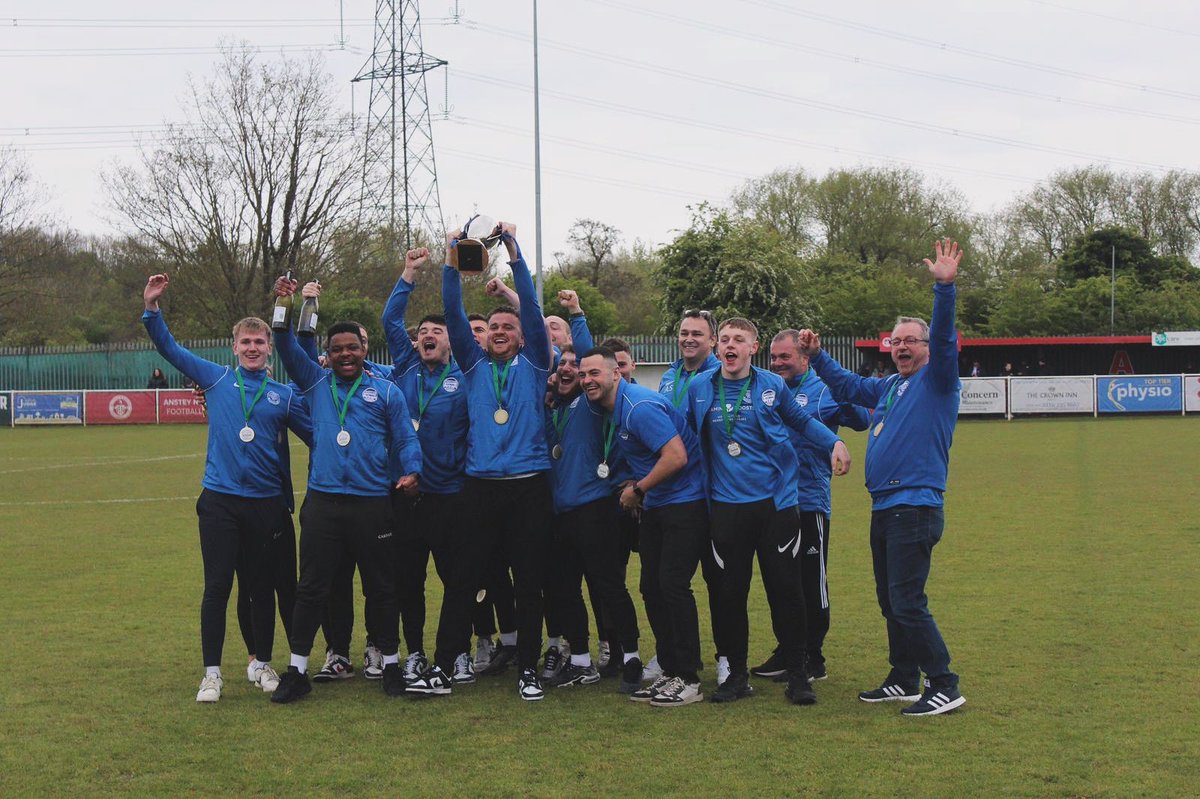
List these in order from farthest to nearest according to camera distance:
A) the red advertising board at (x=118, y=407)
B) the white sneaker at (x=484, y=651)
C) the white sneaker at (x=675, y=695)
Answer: the red advertising board at (x=118, y=407)
the white sneaker at (x=484, y=651)
the white sneaker at (x=675, y=695)

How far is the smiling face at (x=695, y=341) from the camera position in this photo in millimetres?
7082

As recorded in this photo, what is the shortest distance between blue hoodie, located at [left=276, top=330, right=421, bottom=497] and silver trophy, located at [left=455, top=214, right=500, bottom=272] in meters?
0.87

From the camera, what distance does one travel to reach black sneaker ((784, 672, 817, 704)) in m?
6.63

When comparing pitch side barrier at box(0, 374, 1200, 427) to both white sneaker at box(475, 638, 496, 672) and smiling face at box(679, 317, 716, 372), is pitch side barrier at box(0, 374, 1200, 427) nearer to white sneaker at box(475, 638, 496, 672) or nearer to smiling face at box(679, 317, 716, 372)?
white sneaker at box(475, 638, 496, 672)

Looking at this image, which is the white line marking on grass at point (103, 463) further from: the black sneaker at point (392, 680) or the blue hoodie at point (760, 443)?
the blue hoodie at point (760, 443)

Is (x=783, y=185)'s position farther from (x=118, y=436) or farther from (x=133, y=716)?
(x=133, y=716)

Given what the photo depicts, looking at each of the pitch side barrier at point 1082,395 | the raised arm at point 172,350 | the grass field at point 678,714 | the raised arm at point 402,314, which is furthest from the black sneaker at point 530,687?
the pitch side barrier at point 1082,395

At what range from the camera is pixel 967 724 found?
20.1 feet

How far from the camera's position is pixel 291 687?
6.77 meters

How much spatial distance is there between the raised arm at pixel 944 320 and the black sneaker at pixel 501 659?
3.18 m

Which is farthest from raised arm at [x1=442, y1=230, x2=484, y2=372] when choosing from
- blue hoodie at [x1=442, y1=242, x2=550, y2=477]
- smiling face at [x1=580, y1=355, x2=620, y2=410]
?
smiling face at [x1=580, y1=355, x2=620, y2=410]

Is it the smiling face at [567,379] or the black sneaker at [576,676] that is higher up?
the smiling face at [567,379]

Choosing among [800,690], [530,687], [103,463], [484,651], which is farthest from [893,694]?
[103,463]

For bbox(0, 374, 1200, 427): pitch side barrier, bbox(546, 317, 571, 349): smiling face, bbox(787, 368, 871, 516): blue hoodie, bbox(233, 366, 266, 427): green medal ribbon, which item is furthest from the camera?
bbox(0, 374, 1200, 427): pitch side barrier
